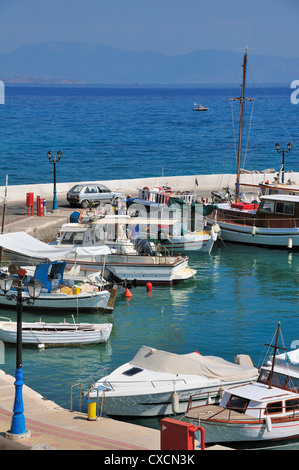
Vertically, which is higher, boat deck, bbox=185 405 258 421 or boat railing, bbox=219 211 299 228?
boat railing, bbox=219 211 299 228

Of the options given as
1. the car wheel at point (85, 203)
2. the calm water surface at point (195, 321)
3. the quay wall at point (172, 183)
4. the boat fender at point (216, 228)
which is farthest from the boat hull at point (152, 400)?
the quay wall at point (172, 183)

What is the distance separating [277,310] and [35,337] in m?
10.8

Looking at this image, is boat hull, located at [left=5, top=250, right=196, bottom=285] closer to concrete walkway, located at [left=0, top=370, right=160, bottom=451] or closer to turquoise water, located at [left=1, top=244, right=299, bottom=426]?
turquoise water, located at [left=1, top=244, right=299, bottom=426]

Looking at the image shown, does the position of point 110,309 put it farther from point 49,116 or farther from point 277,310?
point 49,116

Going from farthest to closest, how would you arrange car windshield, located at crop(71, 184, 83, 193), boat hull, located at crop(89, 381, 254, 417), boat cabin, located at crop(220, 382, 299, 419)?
car windshield, located at crop(71, 184, 83, 193), boat hull, located at crop(89, 381, 254, 417), boat cabin, located at crop(220, 382, 299, 419)

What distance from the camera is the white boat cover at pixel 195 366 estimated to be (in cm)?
2077

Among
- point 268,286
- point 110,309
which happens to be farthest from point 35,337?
point 268,286

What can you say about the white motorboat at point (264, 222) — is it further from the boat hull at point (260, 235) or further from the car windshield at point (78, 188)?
the car windshield at point (78, 188)

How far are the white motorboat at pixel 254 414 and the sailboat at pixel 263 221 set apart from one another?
24.9 m

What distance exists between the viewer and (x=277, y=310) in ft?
103

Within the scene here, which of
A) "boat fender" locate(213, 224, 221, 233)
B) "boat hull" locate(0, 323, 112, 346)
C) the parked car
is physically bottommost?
"boat hull" locate(0, 323, 112, 346)

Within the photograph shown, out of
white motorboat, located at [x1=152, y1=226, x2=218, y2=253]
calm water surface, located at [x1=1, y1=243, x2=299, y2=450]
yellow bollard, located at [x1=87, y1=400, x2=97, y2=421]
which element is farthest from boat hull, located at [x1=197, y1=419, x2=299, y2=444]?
white motorboat, located at [x1=152, y1=226, x2=218, y2=253]

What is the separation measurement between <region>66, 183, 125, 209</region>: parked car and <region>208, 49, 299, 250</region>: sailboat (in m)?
6.63

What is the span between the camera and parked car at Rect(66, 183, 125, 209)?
1854 inches
